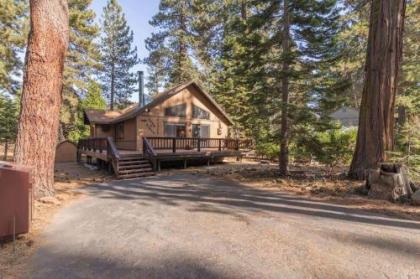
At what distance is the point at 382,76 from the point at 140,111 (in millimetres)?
12552

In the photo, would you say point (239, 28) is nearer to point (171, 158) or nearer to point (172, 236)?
point (171, 158)

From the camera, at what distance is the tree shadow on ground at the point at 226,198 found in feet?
17.3

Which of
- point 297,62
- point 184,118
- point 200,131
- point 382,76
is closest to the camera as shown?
point 382,76

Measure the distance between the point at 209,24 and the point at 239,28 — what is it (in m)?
16.7

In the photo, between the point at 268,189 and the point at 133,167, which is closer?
the point at 268,189

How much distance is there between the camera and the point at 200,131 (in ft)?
63.3

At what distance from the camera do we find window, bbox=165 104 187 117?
17.6 m

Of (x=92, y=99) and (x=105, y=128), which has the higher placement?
(x=92, y=99)

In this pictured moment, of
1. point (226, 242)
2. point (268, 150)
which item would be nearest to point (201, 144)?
point (268, 150)

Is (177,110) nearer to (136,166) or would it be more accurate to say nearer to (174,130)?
(174,130)

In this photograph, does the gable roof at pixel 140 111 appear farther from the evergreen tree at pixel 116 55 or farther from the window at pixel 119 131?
the evergreen tree at pixel 116 55

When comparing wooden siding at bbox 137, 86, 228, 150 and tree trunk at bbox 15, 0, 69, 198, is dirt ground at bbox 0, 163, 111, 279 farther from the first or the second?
wooden siding at bbox 137, 86, 228, 150

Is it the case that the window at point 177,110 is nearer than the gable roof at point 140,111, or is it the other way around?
the gable roof at point 140,111

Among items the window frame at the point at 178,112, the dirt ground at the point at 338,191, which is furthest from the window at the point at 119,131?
the dirt ground at the point at 338,191
